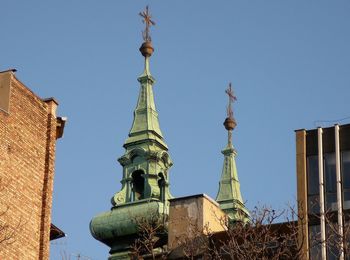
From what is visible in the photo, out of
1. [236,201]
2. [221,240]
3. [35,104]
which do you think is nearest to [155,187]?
[236,201]

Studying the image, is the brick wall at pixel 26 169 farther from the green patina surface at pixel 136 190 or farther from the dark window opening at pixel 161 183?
the dark window opening at pixel 161 183

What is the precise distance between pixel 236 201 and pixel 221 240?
96.0ft

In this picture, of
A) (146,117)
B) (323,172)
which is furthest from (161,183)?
(323,172)

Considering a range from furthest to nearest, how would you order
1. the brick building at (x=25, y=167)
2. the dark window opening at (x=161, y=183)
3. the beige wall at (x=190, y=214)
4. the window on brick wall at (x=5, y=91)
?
1. the dark window opening at (x=161, y=183)
2. the beige wall at (x=190, y=214)
3. the window on brick wall at (x=5, y=91)
4. the brick building at (x=25, y=167)

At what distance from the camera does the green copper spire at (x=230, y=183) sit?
A: 8156 cm

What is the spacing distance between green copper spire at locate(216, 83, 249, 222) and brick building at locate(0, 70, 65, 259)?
32.3m

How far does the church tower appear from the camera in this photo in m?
71.9

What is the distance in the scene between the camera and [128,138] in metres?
76.1

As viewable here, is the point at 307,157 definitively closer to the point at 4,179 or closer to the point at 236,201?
the point at 4,179

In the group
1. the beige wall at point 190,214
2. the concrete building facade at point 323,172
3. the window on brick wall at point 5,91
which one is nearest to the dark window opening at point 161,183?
the beige wall at point 190,214

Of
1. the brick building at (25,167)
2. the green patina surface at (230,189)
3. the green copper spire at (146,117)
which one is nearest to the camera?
the brick building at (25,167)

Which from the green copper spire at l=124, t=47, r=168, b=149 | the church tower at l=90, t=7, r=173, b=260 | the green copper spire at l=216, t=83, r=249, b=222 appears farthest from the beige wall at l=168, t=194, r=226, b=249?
the green copper spire at l=216, t=83, r=249, b=222

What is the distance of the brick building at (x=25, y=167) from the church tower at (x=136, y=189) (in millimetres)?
23249

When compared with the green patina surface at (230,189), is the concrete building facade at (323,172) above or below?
below
